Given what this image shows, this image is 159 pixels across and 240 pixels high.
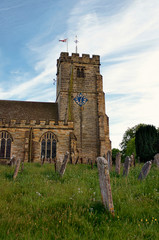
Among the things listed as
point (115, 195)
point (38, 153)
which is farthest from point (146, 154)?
point (115, 195)

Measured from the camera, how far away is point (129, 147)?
35.3 metres

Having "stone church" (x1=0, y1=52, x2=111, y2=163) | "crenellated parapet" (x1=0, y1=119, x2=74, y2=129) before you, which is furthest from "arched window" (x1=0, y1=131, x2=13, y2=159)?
"crenellated parapet" (x1=0, y1=119, x2=74, y2=129)

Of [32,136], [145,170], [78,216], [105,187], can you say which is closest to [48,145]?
[32,136]

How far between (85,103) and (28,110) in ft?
23.5

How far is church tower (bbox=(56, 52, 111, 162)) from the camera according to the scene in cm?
2395

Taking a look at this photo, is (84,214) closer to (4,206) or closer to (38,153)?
(4,206)

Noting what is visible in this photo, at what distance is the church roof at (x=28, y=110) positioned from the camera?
23891 millimetres

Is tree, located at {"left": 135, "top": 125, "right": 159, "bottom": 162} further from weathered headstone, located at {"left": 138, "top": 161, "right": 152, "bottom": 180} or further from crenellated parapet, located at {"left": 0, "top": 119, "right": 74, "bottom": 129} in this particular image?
weathered headstone, located at {"left": 138, "top": 161, "right": 152, "bottom": 180}

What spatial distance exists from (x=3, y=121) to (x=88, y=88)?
11477 mm

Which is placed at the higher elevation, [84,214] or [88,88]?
[88,88]

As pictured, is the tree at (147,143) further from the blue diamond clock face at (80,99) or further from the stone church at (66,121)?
the blue diamond clock face at (80,99)

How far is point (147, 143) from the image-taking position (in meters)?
21.2

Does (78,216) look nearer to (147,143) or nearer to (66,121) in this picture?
(147,143)

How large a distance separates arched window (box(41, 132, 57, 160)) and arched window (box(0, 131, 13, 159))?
129 inches
